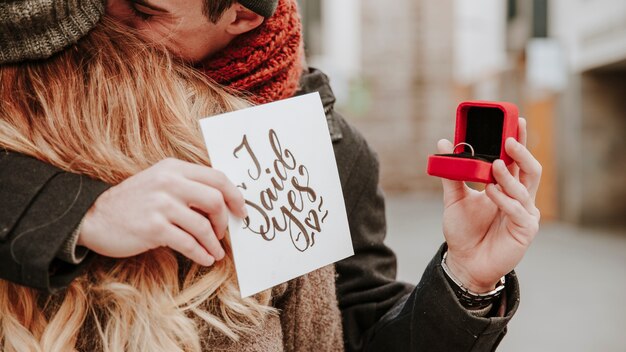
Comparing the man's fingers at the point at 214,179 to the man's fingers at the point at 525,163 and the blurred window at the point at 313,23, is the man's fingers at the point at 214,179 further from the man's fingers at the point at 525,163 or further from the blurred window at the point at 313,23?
the blurred window at the point at 313,23

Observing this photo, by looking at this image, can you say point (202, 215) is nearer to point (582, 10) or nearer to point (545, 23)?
point (582, 10)

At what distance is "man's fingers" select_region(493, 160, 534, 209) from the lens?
1011 mm

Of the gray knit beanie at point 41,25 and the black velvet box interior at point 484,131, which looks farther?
the black velvet box interior at point 484,131

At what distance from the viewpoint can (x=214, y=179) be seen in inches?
35.4

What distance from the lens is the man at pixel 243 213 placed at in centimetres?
87

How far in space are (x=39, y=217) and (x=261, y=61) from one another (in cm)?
44

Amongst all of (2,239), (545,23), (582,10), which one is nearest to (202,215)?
(2,239)

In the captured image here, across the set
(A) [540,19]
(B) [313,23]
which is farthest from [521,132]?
(B) [313,23]

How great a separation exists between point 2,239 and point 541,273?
6.33 metres

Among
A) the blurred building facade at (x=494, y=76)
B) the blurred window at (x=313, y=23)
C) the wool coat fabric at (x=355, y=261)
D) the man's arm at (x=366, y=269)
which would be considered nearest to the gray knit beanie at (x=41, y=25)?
the wool coat fabric at (x=355, y=261)

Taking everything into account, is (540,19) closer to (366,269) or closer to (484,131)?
(366,269)

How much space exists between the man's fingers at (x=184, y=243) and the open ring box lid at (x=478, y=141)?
0.36 metres

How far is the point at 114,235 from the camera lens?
2.87 ft

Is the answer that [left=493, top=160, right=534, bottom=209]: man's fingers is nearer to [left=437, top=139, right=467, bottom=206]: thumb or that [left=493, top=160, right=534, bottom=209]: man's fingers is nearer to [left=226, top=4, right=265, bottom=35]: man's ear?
[left=437, top=139, right=467, bottom=206]: thumb
